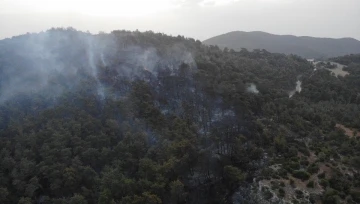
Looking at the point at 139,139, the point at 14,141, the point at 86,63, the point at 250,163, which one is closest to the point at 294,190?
the point at 250,163

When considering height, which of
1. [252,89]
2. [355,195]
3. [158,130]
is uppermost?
[252,89]

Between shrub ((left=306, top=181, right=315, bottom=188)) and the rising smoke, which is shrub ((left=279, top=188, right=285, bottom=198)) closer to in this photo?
shrub ((left=306, top=181, right=315, bottom=188))

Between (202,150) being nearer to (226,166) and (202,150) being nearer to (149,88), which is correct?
(226,166)

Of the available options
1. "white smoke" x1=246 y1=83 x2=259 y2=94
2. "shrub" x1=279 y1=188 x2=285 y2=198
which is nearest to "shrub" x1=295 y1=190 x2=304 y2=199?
"shrub" x1=279 y1=188 x2=285 y2=198

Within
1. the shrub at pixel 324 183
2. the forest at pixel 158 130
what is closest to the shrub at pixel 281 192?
the forest at pixel 158 130

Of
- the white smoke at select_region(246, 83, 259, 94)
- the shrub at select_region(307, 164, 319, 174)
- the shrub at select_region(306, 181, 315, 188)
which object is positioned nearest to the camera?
the shrub at select_region(306, 181, 315, 188)

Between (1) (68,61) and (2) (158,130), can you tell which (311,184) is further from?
(1) (68,61)

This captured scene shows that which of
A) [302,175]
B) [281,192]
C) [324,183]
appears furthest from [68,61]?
[324,183]

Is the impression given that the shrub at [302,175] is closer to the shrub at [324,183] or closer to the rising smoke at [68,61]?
the shrub at [324,183]
